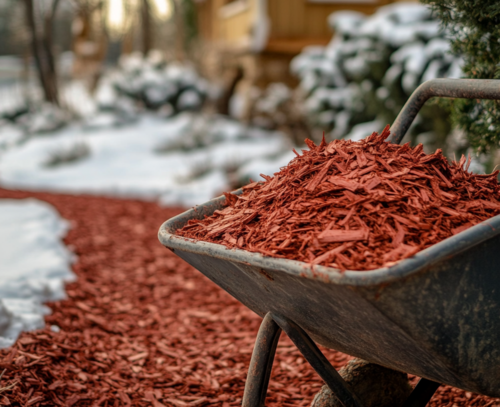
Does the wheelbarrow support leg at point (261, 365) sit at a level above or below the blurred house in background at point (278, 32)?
below

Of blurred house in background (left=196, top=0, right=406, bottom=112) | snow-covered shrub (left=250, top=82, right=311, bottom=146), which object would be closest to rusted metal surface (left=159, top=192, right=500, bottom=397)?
snow-covered shrub (left=250, top=82, right=311, bottom=146)

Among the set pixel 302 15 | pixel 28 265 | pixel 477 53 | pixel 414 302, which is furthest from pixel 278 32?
pixel 414 302

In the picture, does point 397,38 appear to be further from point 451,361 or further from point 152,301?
point 451,361

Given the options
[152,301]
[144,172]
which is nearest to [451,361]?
[152,301]

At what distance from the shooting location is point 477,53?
2.03m

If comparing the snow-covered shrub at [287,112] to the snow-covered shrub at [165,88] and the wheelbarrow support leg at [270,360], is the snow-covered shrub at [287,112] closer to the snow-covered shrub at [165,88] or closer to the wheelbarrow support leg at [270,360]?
the snow-covered shrub at [165,88]

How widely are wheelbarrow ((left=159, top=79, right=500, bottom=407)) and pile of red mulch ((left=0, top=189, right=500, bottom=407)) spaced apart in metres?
0.77

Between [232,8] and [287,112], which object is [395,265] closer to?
[287,112]

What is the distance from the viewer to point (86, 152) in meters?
8.70

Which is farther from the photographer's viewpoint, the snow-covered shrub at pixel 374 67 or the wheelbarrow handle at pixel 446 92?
the snow-covered shrub at pixel 374 67

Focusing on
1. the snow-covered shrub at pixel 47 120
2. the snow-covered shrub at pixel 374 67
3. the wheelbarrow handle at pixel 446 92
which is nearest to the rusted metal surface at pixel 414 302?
the wheelbarrow handle at pixel 446 92

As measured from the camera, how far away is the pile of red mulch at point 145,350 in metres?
2.04

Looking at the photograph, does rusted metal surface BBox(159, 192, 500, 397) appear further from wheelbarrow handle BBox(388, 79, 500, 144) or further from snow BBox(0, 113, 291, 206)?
snow BBox(0, 113, 291, 206)

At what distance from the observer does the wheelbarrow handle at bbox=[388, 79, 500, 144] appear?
148cm
